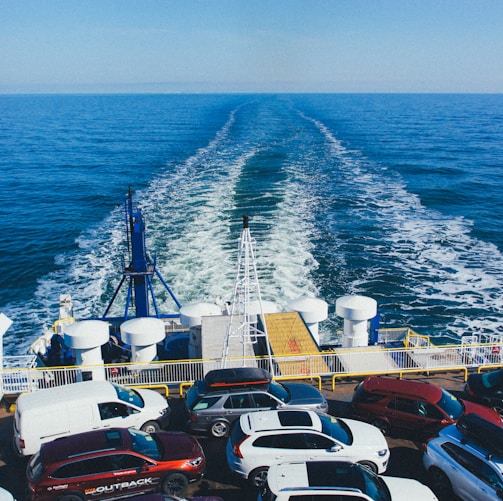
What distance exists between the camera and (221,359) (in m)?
16.5

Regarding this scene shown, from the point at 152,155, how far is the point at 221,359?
69157 mm

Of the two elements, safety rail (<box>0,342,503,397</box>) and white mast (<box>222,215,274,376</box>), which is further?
safety rail (<box>0,342,503,397</box>)

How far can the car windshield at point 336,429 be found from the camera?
448 inches

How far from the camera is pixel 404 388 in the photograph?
1357cm

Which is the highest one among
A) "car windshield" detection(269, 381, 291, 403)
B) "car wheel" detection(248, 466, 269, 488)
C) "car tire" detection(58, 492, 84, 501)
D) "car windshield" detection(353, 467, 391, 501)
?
"car windshield" detection(353, 467, 391, 501)

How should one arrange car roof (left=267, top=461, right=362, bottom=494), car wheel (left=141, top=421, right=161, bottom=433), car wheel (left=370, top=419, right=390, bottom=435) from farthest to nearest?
car wheel (left=370, top=419, right=390, bottom=435) → car wheel (left=141, top=421, right=161, bottom=433) → car roof (left=267, top=461, right=362, bottom=494)

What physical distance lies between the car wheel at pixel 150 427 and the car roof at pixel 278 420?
2.41 metres

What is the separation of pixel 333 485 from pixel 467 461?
3.22 meters

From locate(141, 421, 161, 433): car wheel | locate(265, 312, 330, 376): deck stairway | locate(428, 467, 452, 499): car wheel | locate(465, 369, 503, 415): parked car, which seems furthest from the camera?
locate(265, 312, 330, 376): deck stairway

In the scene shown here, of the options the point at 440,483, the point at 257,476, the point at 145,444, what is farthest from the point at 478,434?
the point at 145,444

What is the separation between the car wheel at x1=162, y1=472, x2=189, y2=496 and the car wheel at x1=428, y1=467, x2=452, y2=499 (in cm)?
533

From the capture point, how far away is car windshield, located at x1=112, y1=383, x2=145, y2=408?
1295cm

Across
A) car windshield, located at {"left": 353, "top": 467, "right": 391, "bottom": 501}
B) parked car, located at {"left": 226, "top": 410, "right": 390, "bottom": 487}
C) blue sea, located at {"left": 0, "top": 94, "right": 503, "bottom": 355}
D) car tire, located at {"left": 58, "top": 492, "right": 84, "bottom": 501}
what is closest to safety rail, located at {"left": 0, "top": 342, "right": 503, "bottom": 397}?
parked car, located at {"left": 226, "top": 410, "right": 390, "bottom": 487}

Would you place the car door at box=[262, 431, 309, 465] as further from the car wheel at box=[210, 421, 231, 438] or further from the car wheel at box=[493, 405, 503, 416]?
the car wheel at box=[493, 405, 503, 416]
